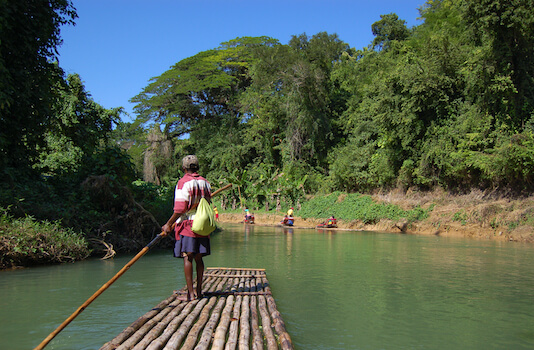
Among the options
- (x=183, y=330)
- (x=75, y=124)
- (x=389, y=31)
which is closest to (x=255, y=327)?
(x=183, y=330)

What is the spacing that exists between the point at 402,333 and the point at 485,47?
46.5 ft

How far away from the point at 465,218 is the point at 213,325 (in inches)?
570

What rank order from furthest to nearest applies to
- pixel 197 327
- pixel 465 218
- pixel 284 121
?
pixel 284 121
pixel 465 218
pixel 197 327

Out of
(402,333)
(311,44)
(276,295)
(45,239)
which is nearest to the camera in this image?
(402,333)

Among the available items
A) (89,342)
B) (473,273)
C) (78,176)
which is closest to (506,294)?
(473,273)

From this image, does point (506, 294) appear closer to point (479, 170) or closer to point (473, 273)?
point (473, 273)

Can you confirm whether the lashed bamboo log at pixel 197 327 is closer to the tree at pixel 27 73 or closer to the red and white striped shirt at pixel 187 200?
the red and white striped shirt at pixel 187 200

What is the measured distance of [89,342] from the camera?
4.13 metres

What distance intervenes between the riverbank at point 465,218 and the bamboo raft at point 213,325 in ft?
39.8

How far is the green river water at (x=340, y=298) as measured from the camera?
4.41 metres

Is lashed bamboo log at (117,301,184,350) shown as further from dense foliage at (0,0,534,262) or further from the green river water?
dense foliage at (0,0,534,262)

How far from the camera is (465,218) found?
52.9 ft

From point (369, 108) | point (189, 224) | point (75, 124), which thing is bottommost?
point (189, 224)

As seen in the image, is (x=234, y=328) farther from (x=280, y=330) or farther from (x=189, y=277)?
(x=189, y=277)
